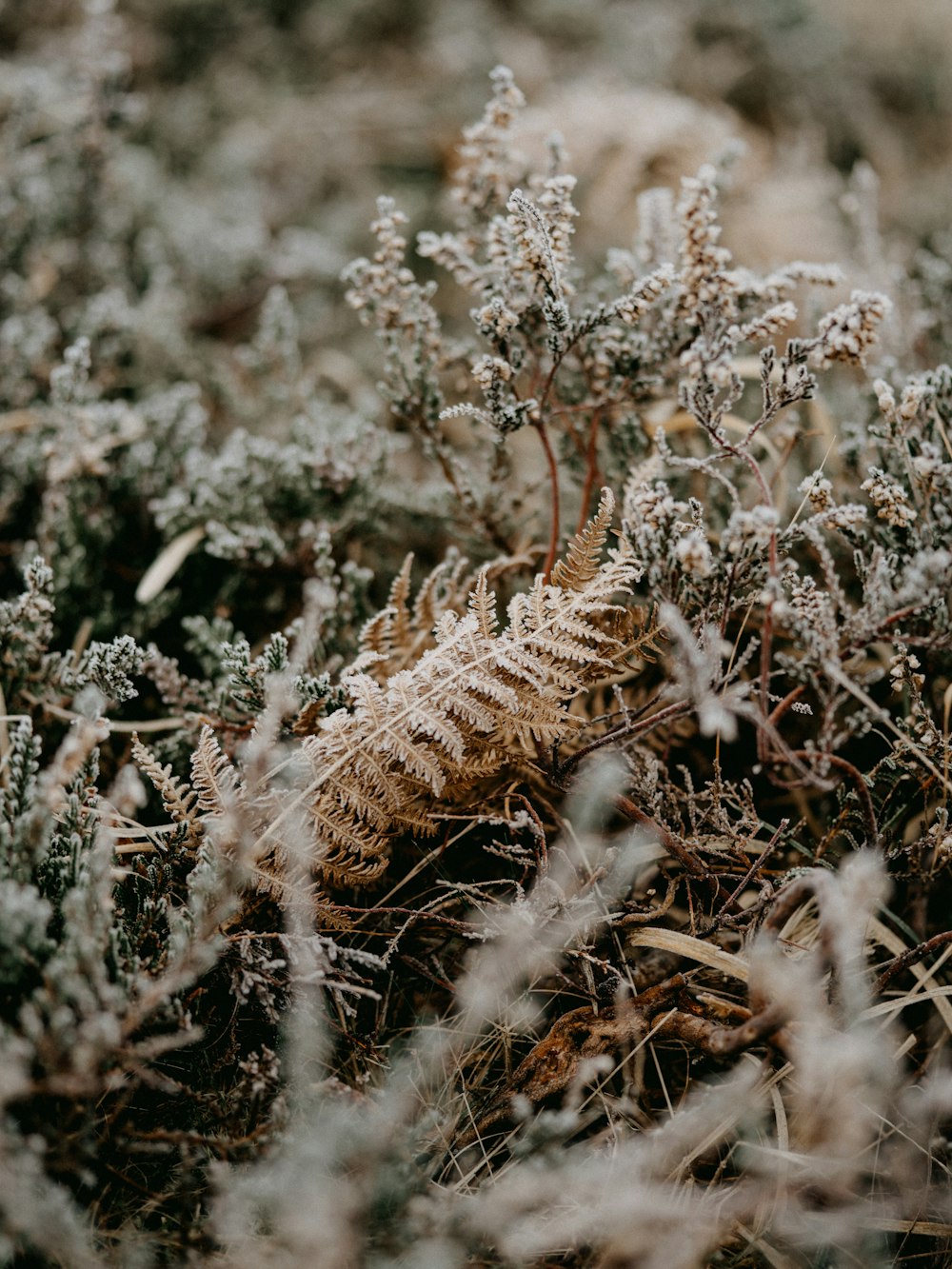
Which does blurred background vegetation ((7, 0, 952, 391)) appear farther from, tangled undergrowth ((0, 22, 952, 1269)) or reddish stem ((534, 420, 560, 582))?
reddish stem ((534, 420, 560, 582))

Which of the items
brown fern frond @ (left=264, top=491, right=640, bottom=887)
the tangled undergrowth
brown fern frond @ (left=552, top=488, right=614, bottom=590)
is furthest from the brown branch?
brown fern frond @ (left=552, top=488, right=614, bottom=590)

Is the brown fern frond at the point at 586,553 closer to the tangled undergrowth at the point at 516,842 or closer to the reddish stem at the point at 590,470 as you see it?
the tangled undergrowth at the point at 516,842

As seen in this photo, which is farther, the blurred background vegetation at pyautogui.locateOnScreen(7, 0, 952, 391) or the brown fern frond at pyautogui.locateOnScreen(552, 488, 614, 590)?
the blurred background vegetation at pyautogui.locateOnScreen(7, 0, 952, 391)

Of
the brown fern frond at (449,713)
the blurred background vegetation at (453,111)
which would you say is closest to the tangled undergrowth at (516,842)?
the brown fern frond at (449,713)

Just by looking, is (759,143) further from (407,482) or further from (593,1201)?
(593,1201)

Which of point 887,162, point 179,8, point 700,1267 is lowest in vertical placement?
point 700,1267

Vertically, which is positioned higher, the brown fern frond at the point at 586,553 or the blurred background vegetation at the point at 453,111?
the blurred background vegetation at the point at 453,111

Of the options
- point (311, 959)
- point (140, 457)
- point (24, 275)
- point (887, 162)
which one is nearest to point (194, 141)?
point (24, 275)

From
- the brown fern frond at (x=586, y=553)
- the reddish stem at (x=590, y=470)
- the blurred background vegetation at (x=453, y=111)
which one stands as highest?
the blurred background vegetation at (x=453, y=111)
